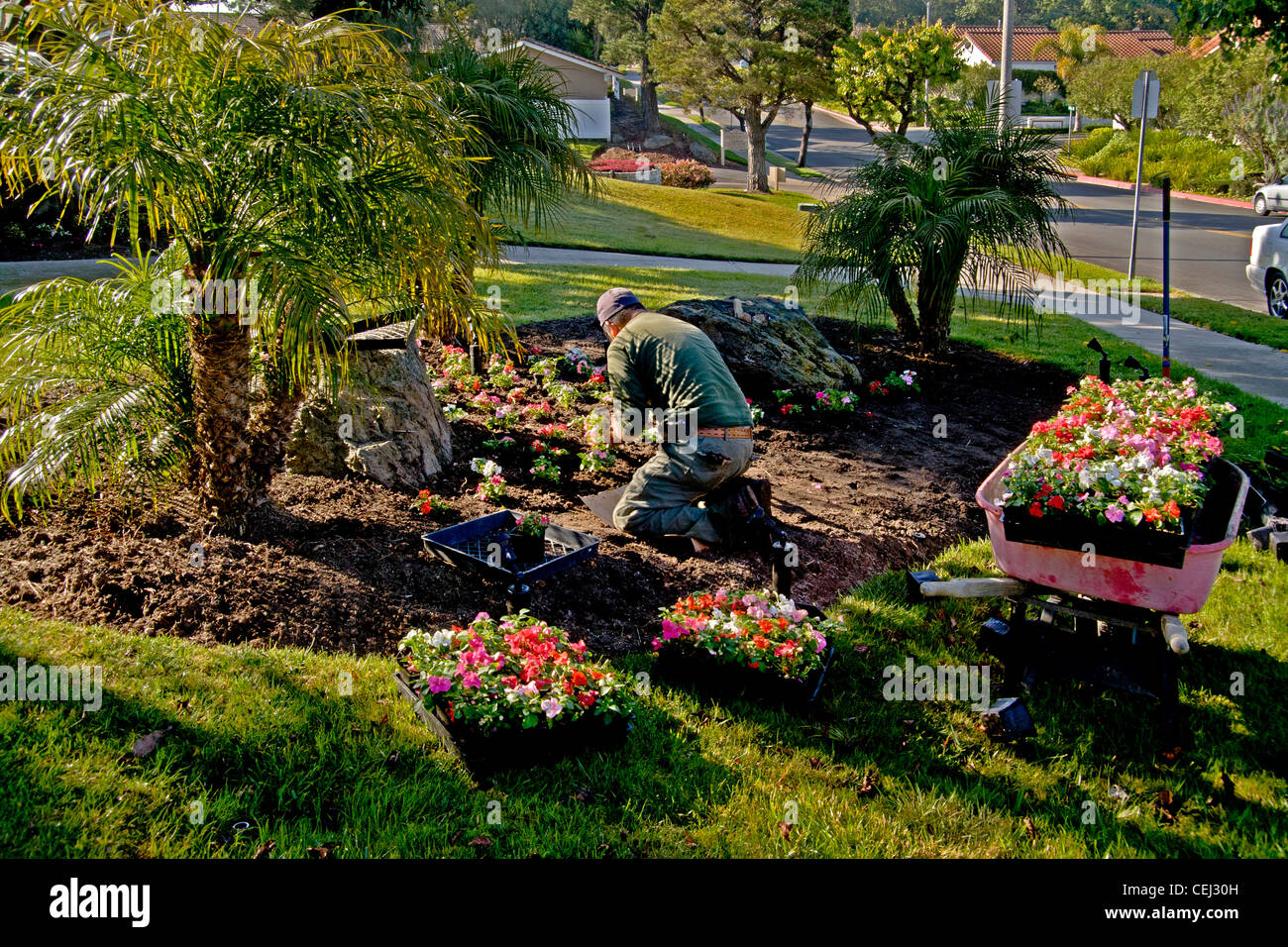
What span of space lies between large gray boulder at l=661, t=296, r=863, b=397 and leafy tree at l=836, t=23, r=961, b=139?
24.5m

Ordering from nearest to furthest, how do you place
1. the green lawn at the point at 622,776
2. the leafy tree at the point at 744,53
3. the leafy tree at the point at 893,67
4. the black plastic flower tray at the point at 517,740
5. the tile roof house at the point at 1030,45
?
the green lawn at the point at 622,776 < the black plastic flower tray at the point at 517,740 < the leafy tree at the point at 744,53 < the leafy tree at the point at 893,67 < the tile roof house at the point at 1030,45

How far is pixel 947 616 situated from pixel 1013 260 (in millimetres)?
5114

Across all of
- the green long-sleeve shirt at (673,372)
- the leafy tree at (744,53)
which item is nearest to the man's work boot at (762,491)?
the green long-sleeve shirt at (673,372)

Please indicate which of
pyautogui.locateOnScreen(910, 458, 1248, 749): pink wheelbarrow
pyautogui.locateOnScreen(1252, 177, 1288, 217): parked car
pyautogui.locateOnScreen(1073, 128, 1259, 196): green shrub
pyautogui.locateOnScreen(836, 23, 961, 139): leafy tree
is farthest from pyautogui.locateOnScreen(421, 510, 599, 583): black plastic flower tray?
pyautogui.locateOnScreen(1073, 128, 1259, 196): green shrub

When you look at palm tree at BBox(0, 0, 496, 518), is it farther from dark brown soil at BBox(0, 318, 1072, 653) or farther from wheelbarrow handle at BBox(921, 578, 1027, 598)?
wheelbarrow handle at BBox(921, 578, 1027, 598)

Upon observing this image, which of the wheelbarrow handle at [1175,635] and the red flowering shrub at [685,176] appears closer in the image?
the wheelbarrow handle at [1175,635]

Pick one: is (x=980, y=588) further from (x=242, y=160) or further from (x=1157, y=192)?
(x=1157, y=192)

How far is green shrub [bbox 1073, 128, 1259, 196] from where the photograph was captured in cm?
3161

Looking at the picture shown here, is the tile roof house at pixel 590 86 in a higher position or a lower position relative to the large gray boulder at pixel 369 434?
higher

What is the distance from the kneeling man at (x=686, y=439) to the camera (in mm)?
5602

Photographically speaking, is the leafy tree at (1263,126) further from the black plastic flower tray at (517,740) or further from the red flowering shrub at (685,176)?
the black plastic flower tray at (517,740)

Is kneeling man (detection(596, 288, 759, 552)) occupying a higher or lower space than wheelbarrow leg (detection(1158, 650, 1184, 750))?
higher

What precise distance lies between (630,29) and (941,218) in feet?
128

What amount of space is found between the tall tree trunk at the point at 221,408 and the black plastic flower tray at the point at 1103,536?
395cm
